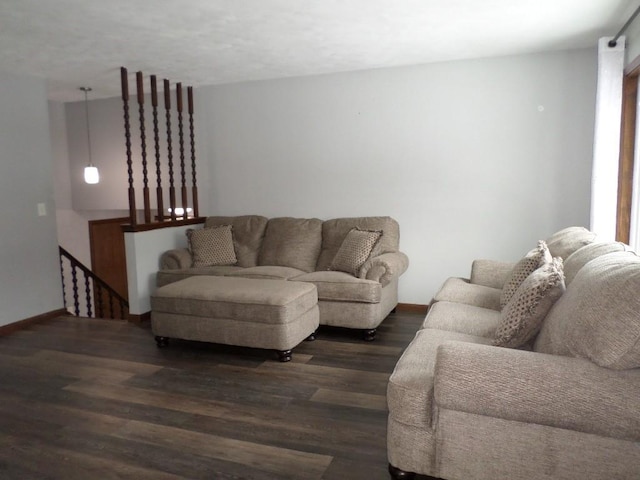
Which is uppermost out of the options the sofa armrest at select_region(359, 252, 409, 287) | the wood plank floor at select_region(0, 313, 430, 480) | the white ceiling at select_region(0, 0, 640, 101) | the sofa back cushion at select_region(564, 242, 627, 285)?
the white ceiling at select_region(0, 0, 640, 101)

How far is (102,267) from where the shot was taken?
653 cm

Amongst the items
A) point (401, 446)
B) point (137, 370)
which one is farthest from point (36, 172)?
point (401, 446)

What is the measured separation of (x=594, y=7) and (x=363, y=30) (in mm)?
1534

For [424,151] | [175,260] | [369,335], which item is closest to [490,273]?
[369,335]

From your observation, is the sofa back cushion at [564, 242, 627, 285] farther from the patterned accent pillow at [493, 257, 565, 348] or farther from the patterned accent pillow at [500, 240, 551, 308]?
the patterned accent pillow at [493, 257, 565, 348]

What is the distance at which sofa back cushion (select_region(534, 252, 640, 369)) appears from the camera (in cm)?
150

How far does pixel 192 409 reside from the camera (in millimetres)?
2600

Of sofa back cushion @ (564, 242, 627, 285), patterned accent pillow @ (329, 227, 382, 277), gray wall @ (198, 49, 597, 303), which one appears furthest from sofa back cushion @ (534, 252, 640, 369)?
gray wall @ (198, 49, 597, 303)

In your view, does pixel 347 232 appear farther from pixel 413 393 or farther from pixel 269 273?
pixel 413 393

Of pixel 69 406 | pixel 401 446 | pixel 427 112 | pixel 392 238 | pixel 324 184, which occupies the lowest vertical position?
pixel 69 406

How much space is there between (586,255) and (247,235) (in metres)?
3.34

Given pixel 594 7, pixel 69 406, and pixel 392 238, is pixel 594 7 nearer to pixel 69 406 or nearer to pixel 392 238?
pixel 392 238

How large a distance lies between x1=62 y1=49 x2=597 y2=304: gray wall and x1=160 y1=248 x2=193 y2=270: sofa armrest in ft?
3.04

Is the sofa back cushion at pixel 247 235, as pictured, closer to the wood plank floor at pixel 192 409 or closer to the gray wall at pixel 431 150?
the gray wall at pixel 431 150
